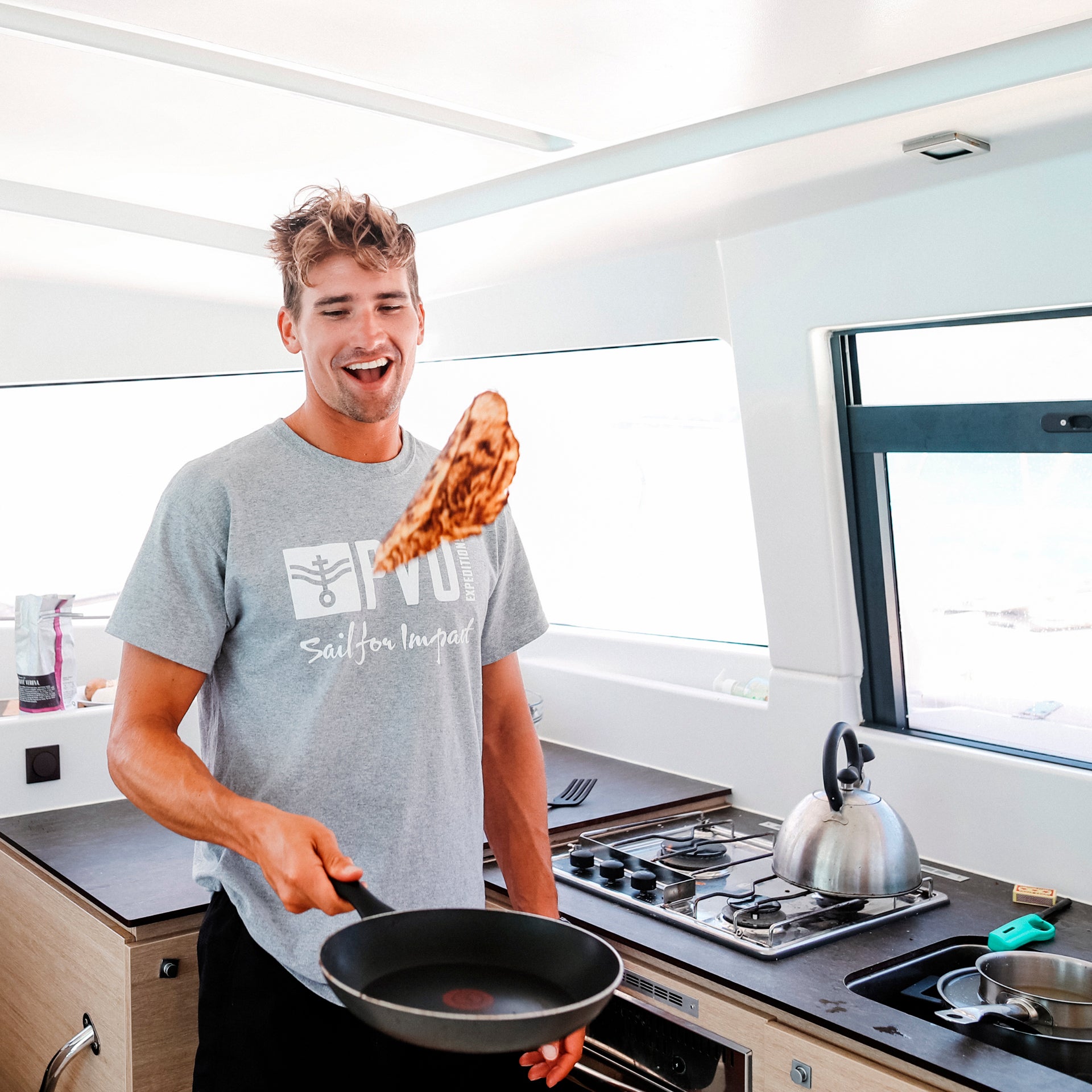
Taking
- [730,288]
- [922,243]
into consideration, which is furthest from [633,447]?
[922,243]

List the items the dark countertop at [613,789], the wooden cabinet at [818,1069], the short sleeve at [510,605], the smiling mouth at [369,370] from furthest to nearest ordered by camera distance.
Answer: the dark countertop at [613,789] → the short sleeve at [510,605] → the wooden cabinet at [818,1069] → the smiling mouth at [369,370]

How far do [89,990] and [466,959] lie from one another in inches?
41.7

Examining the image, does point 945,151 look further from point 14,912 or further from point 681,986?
point 14,912

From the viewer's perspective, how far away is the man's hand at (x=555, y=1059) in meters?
1.33

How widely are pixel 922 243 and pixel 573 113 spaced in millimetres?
617

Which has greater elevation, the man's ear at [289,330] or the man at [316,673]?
the man's ear at [289,330]

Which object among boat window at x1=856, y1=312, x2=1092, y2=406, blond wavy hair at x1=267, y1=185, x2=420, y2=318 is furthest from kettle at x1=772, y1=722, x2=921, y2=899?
blond wavy hair at x1=267, y1=185, x2=420, y2=318

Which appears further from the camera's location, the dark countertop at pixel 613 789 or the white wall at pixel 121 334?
the white wall at pixel 121 334

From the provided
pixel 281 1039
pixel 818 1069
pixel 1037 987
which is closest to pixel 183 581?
pixel 281 1039

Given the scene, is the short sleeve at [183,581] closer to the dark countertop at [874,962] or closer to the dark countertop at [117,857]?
the dark countertop at [117,857]

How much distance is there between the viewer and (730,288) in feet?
7.16

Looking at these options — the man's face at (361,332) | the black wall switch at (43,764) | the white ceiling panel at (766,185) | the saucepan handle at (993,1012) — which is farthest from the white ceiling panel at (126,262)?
the saucepan handle at (993,1012)

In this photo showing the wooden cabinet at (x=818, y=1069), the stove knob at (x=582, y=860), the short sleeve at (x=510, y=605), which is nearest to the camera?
the wooden cabinet at (x=818, y=1069)

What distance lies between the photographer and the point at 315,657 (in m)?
1.23
